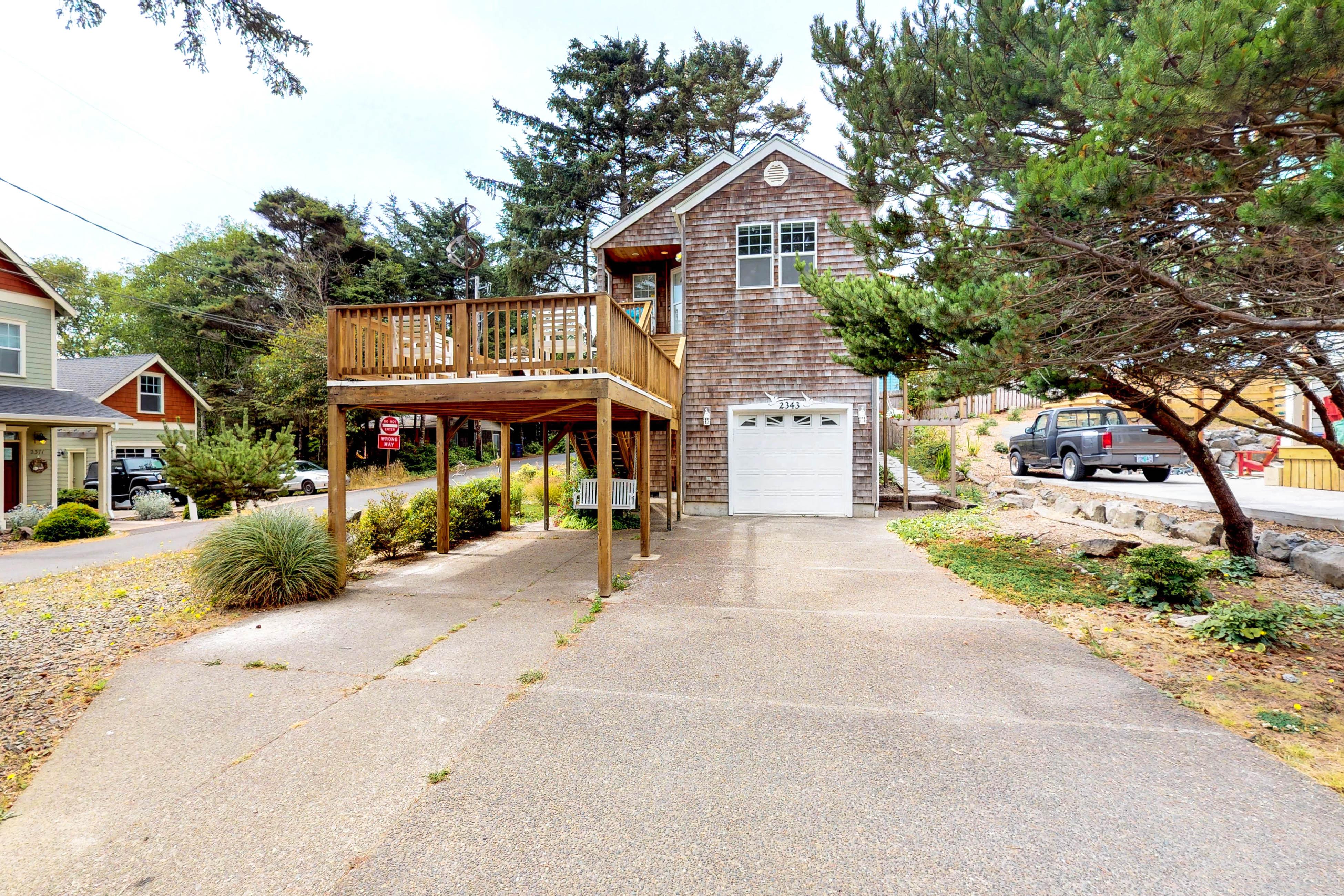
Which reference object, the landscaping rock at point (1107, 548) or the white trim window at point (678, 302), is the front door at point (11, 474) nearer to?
the white trim window at point (678, 302)

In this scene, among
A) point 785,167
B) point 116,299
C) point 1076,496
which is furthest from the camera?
point 116,299

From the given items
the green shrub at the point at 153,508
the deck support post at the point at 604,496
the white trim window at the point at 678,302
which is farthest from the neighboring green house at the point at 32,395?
the deck support post at the point at 604,496

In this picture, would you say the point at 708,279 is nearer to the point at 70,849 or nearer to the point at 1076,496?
the point at 1076,496

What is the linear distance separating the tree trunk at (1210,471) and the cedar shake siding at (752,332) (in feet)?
17.4

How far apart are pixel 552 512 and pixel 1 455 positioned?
1170 centimetres

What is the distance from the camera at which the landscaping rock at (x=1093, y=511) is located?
866 centimetres

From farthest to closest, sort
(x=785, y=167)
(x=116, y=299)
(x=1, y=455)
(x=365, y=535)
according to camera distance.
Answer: (x=116, y=299)
(x=1, y=455)
(x=785, y=167)
(x=365, y=535)

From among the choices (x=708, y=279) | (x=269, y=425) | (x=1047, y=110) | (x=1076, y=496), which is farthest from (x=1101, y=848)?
(x=269, y=425)

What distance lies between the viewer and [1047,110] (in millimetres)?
4199

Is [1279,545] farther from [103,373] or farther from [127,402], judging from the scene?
[103,373]

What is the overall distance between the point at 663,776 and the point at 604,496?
11.4 ft

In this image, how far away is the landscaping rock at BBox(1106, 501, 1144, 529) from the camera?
8.06 meters

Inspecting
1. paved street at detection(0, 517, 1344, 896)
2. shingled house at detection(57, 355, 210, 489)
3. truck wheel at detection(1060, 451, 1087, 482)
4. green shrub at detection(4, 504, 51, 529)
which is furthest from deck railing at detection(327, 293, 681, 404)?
shingled house at detection(57, 355, 210, 489)

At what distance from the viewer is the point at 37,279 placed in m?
14.7
